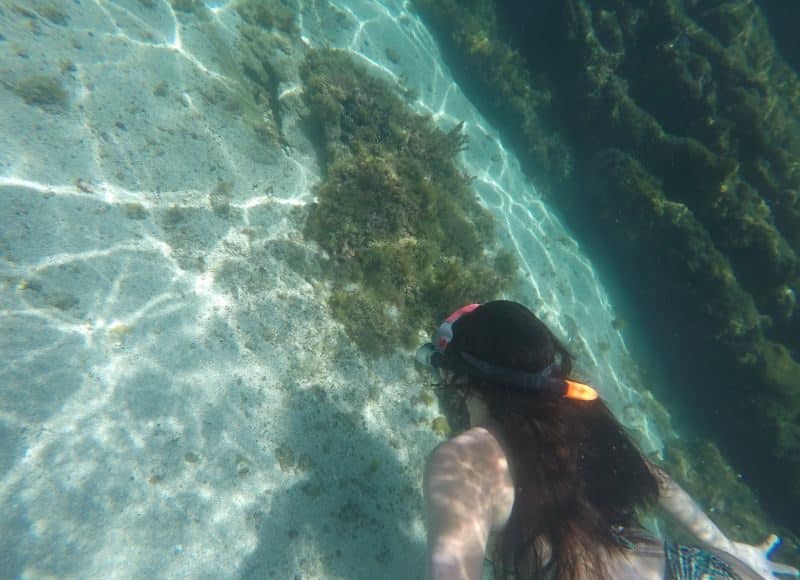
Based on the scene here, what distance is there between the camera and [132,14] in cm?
586

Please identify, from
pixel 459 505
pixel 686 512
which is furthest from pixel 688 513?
pixel 459 505

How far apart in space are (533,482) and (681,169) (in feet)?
33.8

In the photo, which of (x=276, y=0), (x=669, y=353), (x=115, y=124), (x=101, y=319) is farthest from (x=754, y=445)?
(x=276, y=0)

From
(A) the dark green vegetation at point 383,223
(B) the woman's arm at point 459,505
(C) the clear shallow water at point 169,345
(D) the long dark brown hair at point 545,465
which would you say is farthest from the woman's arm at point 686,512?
(A) the dark green vegetation at point 383,223

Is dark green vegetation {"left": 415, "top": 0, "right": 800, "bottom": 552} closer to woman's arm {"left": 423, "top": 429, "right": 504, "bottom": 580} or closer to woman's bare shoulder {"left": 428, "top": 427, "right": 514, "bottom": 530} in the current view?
woman's bare shoulder {"left": 428, "top": 427, "right": 514, "bottom": 530}

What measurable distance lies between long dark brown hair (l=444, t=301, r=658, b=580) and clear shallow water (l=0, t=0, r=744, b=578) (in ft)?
7.74

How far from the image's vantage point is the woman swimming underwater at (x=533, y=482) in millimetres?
1721

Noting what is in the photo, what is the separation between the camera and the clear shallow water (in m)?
3.02

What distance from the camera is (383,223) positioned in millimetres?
5336

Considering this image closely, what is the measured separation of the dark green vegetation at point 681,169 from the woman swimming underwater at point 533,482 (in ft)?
30.3

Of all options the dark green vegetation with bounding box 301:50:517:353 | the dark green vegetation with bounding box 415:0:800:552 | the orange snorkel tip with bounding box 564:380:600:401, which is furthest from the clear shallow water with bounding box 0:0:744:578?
the dark green vegetation with bounding box 415:0:800:552

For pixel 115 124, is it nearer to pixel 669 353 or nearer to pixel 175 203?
pixel 175 203

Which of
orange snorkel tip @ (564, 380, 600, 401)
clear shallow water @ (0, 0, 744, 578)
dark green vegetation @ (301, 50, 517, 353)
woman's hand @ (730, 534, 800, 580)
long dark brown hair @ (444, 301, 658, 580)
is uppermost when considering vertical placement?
orange snorkel tip @ (564, 380, 600, 401)

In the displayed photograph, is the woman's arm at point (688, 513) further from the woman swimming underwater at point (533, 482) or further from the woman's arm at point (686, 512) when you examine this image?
the woman swimming underwater at point (533, 482)
